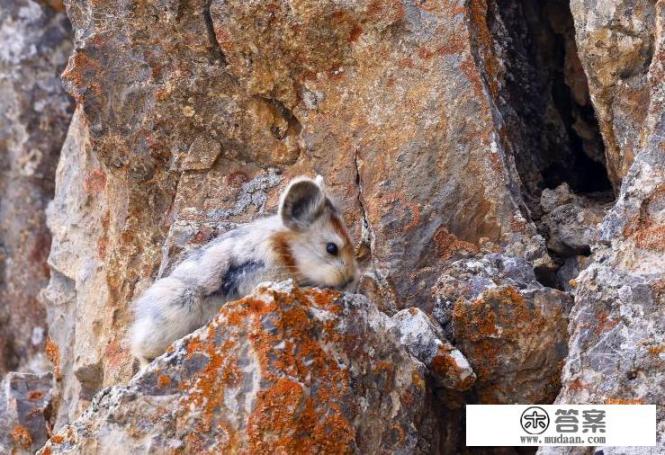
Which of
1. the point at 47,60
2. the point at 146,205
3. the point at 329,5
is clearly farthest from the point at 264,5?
the point at 47,60

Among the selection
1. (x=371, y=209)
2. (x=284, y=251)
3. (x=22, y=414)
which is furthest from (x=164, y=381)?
(x=22, y=414)

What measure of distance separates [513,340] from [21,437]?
16.2ft

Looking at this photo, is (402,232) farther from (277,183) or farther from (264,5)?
(264,5)

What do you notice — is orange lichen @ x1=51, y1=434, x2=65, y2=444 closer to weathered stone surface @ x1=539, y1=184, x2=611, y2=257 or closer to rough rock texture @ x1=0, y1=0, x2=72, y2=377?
weathered stone surface @ x1=539, y1=184, x2=611, y2=257

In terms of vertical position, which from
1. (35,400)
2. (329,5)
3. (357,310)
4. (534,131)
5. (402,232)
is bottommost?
(35,400)

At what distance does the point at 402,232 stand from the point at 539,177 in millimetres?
1571

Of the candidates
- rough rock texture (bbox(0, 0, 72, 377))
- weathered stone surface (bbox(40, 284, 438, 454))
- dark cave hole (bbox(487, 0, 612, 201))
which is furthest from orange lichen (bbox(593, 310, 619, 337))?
rough rock texture (bbox(0, 0, 72, 377))

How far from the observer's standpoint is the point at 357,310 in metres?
6.94

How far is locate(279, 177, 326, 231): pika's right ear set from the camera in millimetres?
7895

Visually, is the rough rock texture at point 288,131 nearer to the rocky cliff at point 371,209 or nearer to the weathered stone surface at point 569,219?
the rocky cliff at point 371,209

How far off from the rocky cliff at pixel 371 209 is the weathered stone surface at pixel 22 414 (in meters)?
0.03

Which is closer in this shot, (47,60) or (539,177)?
(539,177)

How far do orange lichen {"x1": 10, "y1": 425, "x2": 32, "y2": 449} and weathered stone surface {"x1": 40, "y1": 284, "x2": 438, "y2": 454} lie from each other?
3516 mm

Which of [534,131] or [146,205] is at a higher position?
[534,131]
